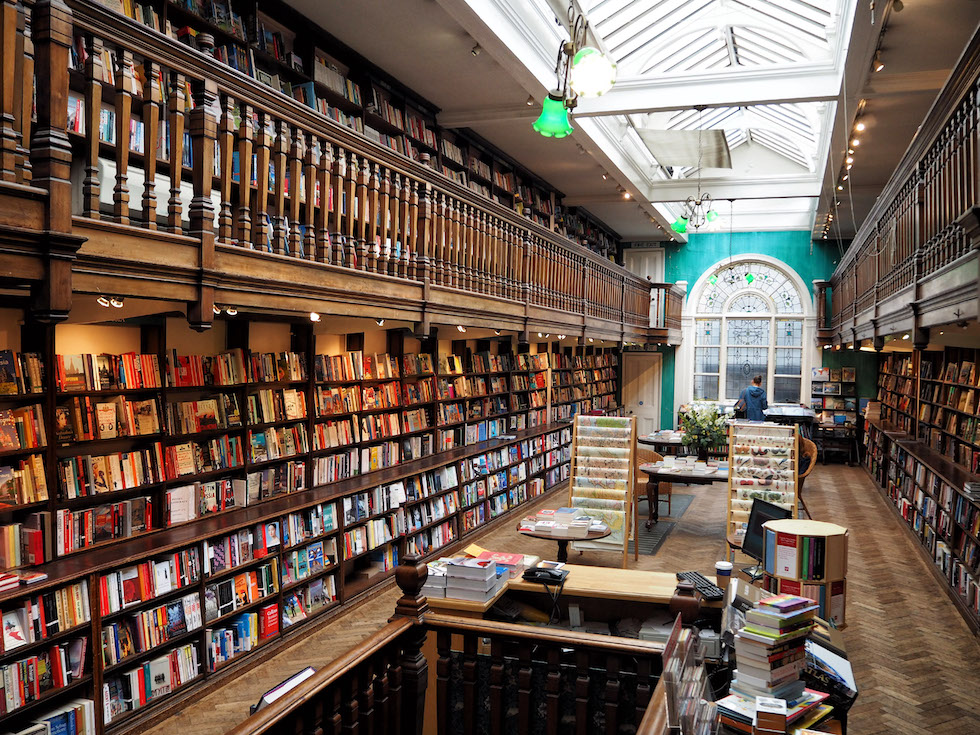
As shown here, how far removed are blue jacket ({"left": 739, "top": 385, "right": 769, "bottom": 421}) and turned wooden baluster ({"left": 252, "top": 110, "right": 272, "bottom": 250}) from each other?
10.1m

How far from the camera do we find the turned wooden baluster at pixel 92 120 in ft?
8.82

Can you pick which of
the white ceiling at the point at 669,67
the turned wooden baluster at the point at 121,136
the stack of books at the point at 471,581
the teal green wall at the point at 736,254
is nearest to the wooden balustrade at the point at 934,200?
the white ceiling at the point at 669,67

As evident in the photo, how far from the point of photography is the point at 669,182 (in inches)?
507

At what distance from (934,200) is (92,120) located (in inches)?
191

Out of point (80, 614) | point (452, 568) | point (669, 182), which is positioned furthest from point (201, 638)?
point (669, 182)

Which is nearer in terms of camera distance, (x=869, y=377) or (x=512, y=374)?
(x=512, y=374)

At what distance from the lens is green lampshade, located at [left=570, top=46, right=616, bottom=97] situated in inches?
142

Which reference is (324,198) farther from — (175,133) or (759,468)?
(759,468)

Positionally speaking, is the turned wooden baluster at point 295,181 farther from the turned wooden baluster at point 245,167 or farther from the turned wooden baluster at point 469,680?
the turned wooden baluster at point 469,680

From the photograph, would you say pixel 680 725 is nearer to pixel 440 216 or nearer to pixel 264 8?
pixel 440 216

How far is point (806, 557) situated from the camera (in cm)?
348

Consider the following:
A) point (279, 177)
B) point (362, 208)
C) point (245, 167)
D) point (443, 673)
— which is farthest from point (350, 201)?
point (443, 673)

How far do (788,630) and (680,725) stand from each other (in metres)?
0.83

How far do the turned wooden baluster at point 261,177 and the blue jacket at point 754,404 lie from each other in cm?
1009
